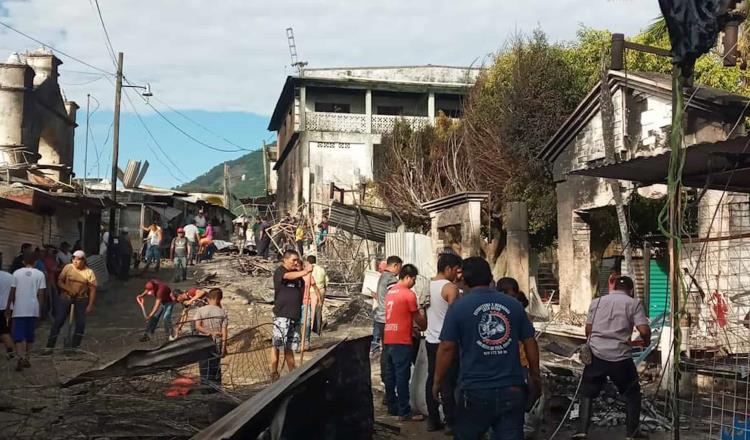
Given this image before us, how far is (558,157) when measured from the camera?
55.4ft

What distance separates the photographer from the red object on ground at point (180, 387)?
258 inches

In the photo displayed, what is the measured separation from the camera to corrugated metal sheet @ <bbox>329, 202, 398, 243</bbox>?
22594mm

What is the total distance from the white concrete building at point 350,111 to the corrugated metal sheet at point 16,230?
1435 cm

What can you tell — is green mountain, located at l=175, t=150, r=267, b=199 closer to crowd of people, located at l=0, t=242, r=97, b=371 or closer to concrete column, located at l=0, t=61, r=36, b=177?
concrete column, located at l=0, t=61, r=36, b=177

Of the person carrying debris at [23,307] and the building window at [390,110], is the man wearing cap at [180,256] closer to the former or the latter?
the person carrying debris at [23,307]

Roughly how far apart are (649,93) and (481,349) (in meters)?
10.9

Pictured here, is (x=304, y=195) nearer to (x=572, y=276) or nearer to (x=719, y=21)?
(x=572, y=276)

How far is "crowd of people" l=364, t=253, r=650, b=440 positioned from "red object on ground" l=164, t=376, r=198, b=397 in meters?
2.17

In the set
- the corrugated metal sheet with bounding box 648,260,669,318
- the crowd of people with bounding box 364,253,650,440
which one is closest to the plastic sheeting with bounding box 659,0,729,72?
the crowd of people with bounding box 364,253,650,440

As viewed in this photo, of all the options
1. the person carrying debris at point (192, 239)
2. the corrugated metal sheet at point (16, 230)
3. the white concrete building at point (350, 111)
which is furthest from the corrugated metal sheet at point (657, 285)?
the white concrete building at point (350, 111)

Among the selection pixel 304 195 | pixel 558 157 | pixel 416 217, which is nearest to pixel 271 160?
pixel 304 195

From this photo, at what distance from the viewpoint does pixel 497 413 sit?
15.7 ft

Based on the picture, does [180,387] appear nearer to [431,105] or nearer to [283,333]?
[283,333]

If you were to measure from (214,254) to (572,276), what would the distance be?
55.5ft
